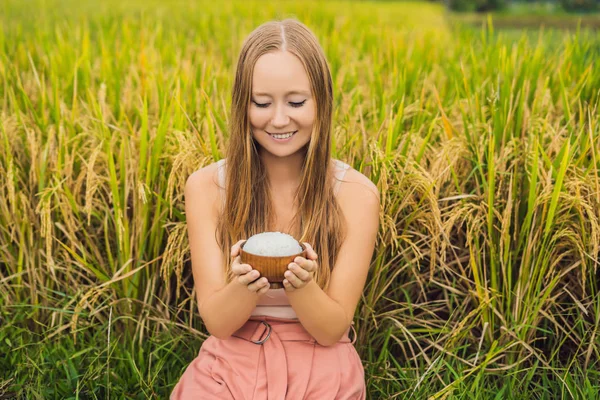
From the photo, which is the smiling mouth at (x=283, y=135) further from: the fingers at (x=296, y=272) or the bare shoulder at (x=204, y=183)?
the fingers at (x=296, y=272)

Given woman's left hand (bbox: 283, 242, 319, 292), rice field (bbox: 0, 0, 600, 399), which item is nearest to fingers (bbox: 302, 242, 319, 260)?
woman's left hand (bbox: 283, 242, 319, 292)

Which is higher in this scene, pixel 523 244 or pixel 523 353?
pixel 523 244

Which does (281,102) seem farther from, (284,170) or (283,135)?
(284,170)

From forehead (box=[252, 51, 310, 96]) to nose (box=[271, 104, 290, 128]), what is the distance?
36 millimetres

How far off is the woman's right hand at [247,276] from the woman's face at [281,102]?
13.0 inches

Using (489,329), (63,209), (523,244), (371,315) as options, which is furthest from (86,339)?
(523,244)

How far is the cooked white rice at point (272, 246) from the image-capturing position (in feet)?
4.71

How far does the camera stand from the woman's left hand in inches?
56.1

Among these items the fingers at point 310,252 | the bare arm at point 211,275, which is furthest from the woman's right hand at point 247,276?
the fingers at point 310,252

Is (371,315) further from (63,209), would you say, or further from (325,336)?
(63,209)

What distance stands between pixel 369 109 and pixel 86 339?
4.41ft

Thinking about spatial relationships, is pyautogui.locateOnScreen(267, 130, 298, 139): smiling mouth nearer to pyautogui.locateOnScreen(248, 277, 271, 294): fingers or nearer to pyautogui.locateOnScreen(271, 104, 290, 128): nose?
pyautogui.locateOnScreen(271, 104, 290, 128): nose

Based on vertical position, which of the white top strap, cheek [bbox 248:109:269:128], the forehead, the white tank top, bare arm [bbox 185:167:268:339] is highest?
the forehead

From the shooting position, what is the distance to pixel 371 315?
7.12 feet
